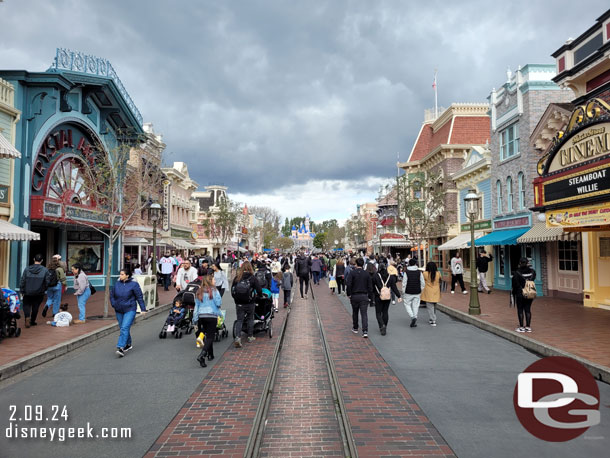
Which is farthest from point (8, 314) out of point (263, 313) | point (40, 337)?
point (263, 313)

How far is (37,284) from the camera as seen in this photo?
10.1m

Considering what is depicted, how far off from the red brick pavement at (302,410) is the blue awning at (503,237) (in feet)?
43.8

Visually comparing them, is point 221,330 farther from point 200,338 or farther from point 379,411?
point 379,411

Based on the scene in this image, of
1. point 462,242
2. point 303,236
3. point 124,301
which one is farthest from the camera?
point 303,236

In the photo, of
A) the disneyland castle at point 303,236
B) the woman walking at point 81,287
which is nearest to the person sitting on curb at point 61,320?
the woman walking at point 81,287

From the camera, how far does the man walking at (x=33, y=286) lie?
10.1m

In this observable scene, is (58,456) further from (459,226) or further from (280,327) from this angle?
(459,226)

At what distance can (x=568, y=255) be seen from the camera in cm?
1666

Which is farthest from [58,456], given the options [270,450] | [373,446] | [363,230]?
[363,230]

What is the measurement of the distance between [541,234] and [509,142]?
610cm

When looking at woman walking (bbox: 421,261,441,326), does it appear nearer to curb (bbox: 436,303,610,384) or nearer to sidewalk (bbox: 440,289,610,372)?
curb (bbox: 436,303,610,384)

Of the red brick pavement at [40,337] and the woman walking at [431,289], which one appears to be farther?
the woman walking at [431,289]

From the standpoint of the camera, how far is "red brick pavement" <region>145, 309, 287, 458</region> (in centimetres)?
417

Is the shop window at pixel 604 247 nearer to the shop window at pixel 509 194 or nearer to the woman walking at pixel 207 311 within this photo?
the shop window at pixel 509 194
